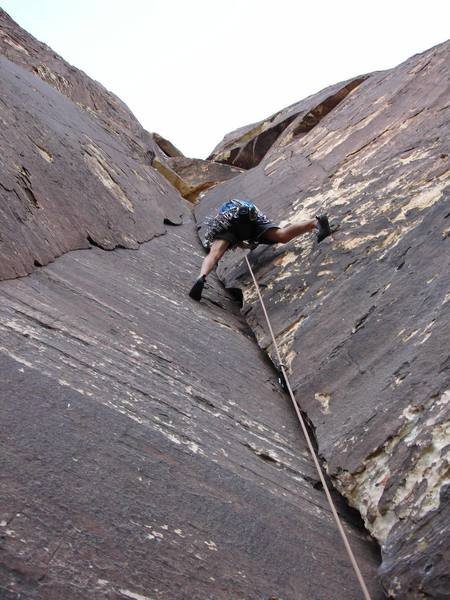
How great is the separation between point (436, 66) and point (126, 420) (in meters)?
5.06

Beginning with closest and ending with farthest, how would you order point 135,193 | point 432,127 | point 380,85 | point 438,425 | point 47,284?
point 438,425 → point 47,284 → point 432,127 → point 135,193 → point 380,85

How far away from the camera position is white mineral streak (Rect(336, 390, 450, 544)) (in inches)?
73.2

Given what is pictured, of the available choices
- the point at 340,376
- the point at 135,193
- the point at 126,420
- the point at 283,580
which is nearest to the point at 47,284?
the point at 126,420

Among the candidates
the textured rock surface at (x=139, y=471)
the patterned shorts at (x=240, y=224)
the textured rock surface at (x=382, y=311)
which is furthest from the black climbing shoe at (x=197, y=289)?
the textured rock surface at (x=139, y=471)

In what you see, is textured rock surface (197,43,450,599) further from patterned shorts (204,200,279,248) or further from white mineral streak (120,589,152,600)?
white mineral streak (120,589,152,600)

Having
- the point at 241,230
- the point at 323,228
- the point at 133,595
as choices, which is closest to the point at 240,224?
the point at 241,230

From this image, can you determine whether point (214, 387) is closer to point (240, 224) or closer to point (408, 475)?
point (408, 475)

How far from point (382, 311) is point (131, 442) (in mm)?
1551

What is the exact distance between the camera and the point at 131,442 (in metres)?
1.94

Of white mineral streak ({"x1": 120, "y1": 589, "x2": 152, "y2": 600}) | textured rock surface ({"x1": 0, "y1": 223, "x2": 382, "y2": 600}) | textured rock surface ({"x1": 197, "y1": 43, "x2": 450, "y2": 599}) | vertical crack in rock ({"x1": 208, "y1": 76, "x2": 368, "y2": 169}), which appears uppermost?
vertical crack in rock ({"x1": 208, "y1": 76, "x2": 368, "y2": 169})

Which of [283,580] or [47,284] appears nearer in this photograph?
[283,580]

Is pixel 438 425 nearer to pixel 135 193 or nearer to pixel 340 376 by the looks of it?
pixel 340 376

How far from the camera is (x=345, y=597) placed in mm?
1809

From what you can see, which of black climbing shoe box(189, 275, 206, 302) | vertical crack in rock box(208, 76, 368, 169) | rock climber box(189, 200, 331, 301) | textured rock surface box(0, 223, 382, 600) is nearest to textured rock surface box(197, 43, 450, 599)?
rock climber box(189, 200, 331, 301)
